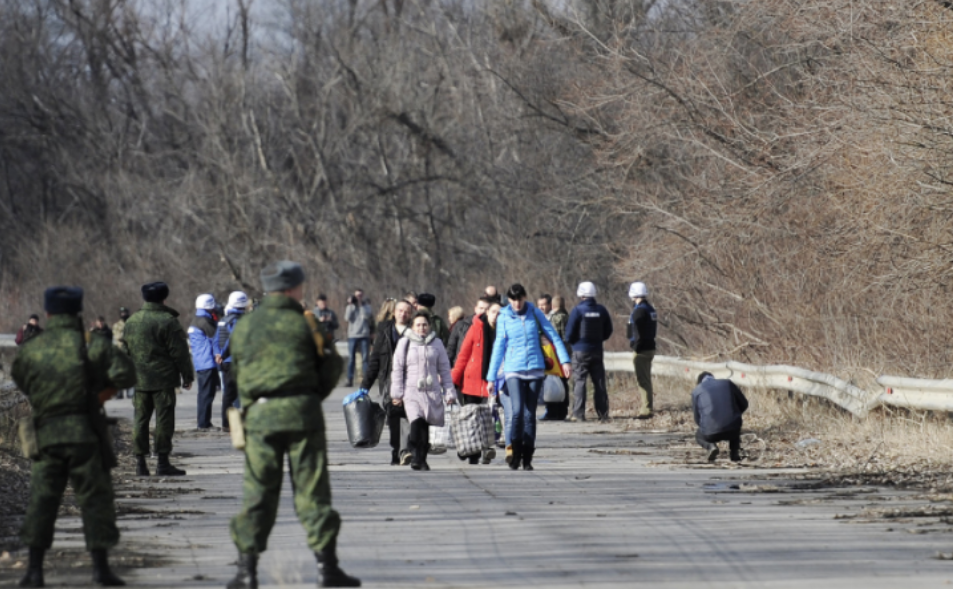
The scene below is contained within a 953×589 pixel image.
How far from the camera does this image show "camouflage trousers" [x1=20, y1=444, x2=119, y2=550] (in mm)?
8234

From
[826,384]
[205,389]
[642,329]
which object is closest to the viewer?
[826,384]

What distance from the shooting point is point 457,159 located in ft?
127

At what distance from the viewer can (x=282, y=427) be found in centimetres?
799

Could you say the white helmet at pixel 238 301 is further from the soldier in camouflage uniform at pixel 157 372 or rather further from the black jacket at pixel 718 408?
the black jacket at pixel 718 408

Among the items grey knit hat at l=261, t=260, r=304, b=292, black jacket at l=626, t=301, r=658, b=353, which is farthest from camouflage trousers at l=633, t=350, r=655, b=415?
grey knit hat at l=261, t=260, r=304, b=292

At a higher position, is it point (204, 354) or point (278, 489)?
point (204, 354)

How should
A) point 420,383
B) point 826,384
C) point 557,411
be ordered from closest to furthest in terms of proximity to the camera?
point 420,383 → point 826,384 → point 557,411

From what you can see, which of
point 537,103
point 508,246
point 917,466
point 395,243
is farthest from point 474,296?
point 917,466

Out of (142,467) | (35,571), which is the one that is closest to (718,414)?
(142,467)

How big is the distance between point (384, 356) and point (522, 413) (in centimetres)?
234

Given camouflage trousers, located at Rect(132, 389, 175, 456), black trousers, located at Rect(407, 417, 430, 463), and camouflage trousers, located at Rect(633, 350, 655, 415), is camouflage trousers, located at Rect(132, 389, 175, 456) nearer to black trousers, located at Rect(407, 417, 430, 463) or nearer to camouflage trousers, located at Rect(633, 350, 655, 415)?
black trousers, located at Rect(407, 417, 430, 463)

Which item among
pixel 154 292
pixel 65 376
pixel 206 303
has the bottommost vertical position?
pixel 65 376

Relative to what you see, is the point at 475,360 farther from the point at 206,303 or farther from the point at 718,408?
the point at 206,303

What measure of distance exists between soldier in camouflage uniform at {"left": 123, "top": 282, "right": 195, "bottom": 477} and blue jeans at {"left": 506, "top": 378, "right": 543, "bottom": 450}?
2919mm
